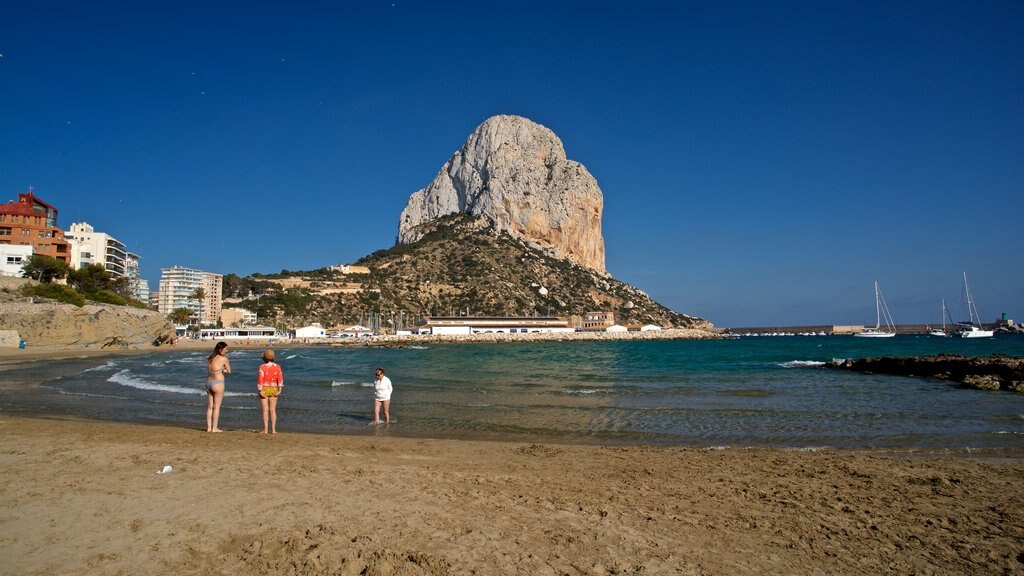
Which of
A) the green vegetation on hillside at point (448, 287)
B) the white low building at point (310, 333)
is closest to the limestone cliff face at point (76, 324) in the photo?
the white low building at point (310, 333)

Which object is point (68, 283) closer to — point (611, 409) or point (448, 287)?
point (448, 287)

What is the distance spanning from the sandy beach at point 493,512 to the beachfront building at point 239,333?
320 feet

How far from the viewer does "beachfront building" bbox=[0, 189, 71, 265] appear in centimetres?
6789

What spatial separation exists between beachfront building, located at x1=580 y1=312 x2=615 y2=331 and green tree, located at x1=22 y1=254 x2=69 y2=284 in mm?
87340

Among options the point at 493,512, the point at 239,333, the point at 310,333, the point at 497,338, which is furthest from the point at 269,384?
the point at 239,333

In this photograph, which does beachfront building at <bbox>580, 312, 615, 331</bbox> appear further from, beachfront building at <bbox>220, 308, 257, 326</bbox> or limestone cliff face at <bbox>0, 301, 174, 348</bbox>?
limestone cliff face at <bbox>0, 301, 174, 348</bbox>

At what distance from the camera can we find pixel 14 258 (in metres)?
64.1

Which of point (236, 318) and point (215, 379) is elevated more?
point (236, 318)

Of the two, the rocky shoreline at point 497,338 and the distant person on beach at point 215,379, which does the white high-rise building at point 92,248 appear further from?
the distant person on beach at point 215,379

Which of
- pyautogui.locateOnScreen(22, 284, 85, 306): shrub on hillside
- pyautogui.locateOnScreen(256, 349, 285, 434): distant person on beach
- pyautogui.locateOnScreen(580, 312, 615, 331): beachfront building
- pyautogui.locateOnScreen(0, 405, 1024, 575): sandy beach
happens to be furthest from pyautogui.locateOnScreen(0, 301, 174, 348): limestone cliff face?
pyautogui.locateOnScreen(580, 312, 615, 331): beachfront building

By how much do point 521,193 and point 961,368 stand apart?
119041 mm

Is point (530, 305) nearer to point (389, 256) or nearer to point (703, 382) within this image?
point (389, 256)

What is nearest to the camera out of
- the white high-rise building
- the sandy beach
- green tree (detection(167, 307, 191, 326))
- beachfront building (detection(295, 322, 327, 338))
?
the sandy beach

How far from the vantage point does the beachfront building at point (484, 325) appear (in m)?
106
